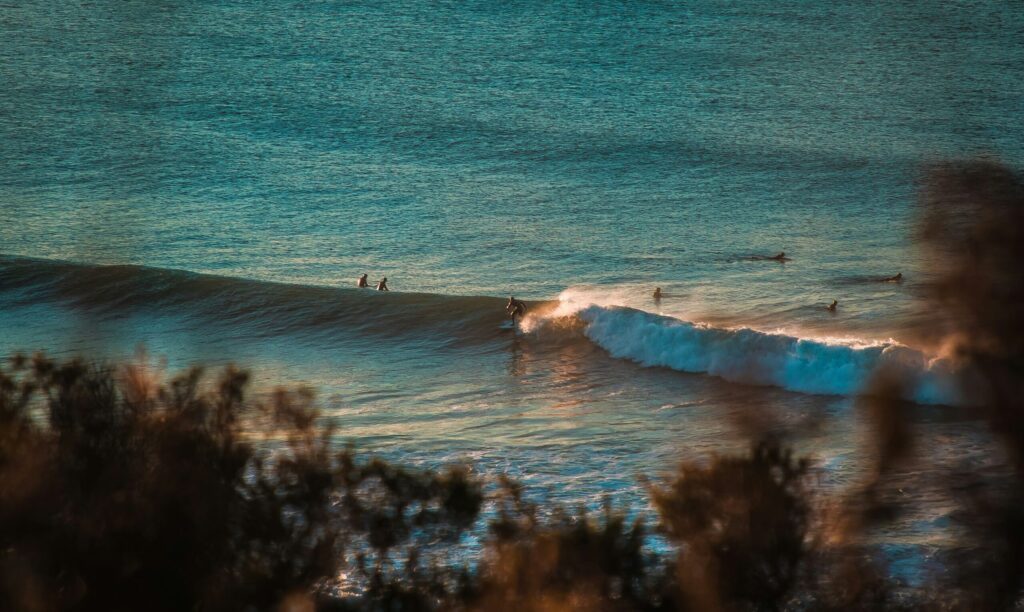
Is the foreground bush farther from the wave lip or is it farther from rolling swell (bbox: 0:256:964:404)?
the wave lip

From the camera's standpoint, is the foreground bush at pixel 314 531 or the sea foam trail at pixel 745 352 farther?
the sea foam trail at pixel 745 352

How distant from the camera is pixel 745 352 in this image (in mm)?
15391

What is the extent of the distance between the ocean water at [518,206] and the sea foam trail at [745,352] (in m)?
0.05

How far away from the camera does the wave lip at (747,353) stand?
46.4 feet

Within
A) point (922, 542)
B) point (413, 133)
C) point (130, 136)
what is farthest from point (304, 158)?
point (922, 542)

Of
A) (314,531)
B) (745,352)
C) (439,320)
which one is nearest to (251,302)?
(439,320)

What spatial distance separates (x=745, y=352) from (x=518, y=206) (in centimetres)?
1199

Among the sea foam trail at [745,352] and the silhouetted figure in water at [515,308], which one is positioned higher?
the silhouetted figure in water at [515,308]

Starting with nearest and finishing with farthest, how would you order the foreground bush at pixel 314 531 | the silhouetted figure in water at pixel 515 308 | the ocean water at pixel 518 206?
the foreground bush at pixel 314 531 < the ocean water at pixel 518 206 < the silhouetted figure in water at pixel 515 308

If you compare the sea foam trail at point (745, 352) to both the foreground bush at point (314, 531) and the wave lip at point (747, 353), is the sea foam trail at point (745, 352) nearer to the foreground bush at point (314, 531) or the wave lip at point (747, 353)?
the wave lip at point (747, 353)

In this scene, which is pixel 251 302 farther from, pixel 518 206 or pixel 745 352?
pixel 518 206

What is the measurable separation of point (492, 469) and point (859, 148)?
22932mm

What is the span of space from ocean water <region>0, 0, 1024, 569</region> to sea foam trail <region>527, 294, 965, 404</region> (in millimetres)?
50

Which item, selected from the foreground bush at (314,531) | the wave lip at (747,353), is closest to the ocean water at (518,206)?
the wave lip at (747,353)
